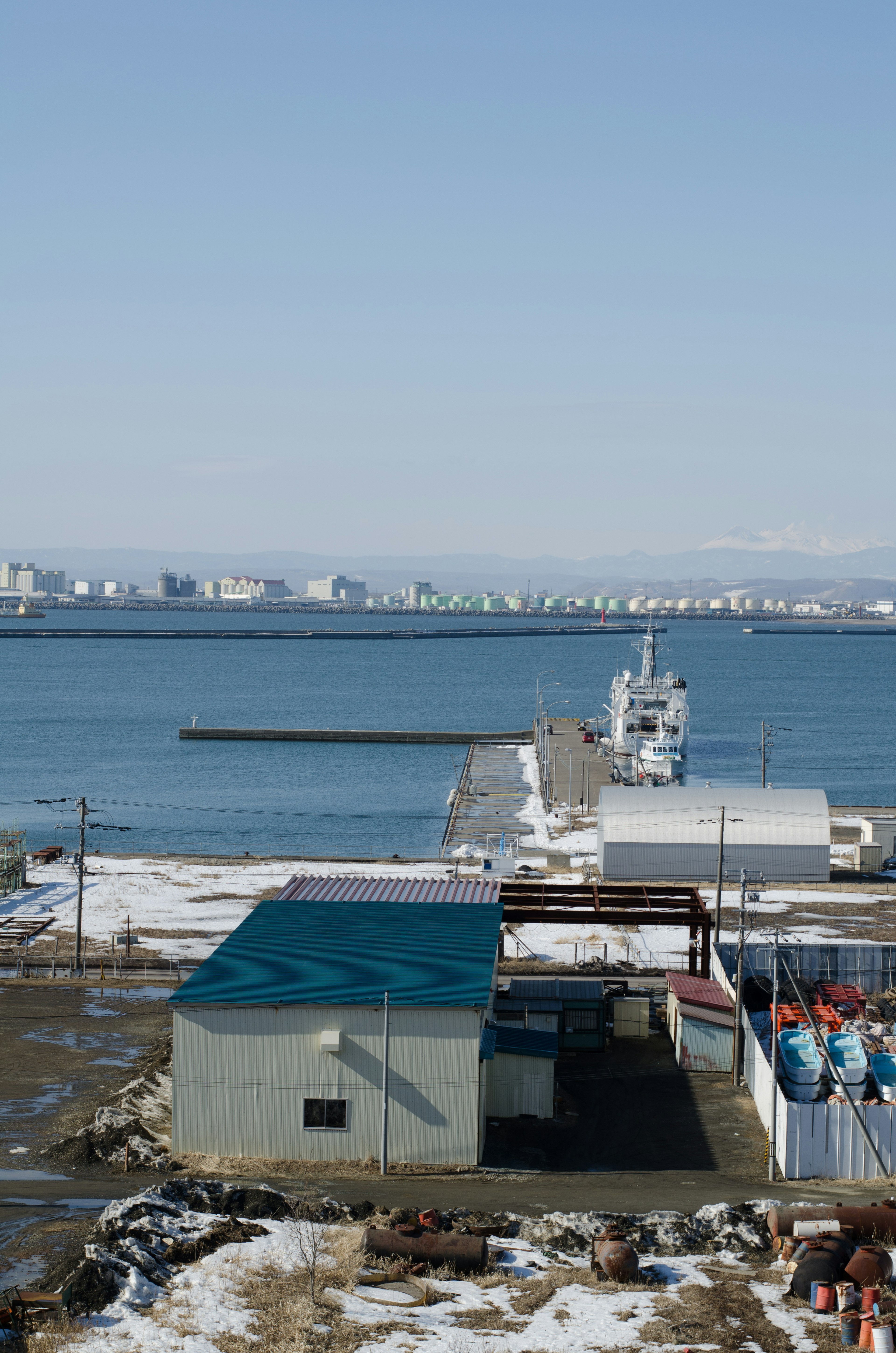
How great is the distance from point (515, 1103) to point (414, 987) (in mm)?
3146

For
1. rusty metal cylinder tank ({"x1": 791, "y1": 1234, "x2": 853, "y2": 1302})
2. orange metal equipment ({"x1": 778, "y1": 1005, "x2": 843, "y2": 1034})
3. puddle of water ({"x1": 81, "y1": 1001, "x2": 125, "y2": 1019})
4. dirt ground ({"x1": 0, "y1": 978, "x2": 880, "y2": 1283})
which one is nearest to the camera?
rusty metal cylinder tank ({"x1": 791, "y1": 1234, "x2": 853, "y2": 1302})

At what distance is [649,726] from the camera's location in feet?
262

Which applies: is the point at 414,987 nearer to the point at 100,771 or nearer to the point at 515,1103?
the point at 515,1103

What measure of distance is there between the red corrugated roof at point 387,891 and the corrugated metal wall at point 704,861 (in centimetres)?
1346

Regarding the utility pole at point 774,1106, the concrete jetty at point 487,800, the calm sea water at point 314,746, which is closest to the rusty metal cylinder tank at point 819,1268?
the utility pole at point 774,1106

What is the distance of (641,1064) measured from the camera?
938 inches

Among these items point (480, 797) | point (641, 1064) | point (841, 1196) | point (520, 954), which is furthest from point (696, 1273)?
point (480, 797)

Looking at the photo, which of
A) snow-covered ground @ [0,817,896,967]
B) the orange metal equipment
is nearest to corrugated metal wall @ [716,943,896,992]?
the orange metal equipment

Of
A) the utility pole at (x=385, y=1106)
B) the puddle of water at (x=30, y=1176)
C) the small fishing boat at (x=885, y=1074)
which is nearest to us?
the puddle of water at (x=30, y=1176)

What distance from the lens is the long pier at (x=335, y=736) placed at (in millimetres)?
94875

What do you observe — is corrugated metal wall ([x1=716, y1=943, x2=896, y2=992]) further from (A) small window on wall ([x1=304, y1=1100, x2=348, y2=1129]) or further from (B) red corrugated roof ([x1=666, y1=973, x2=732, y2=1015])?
(A) small window on wall ([x1=304, y1=1100, x2=348, y2=1129])

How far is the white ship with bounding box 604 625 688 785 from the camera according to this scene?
71.3 m

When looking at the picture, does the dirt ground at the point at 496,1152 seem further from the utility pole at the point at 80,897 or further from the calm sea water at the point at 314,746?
the calm sea water at the point at 314,746

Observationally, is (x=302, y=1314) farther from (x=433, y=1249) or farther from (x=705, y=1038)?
(x=705, y=1038)
